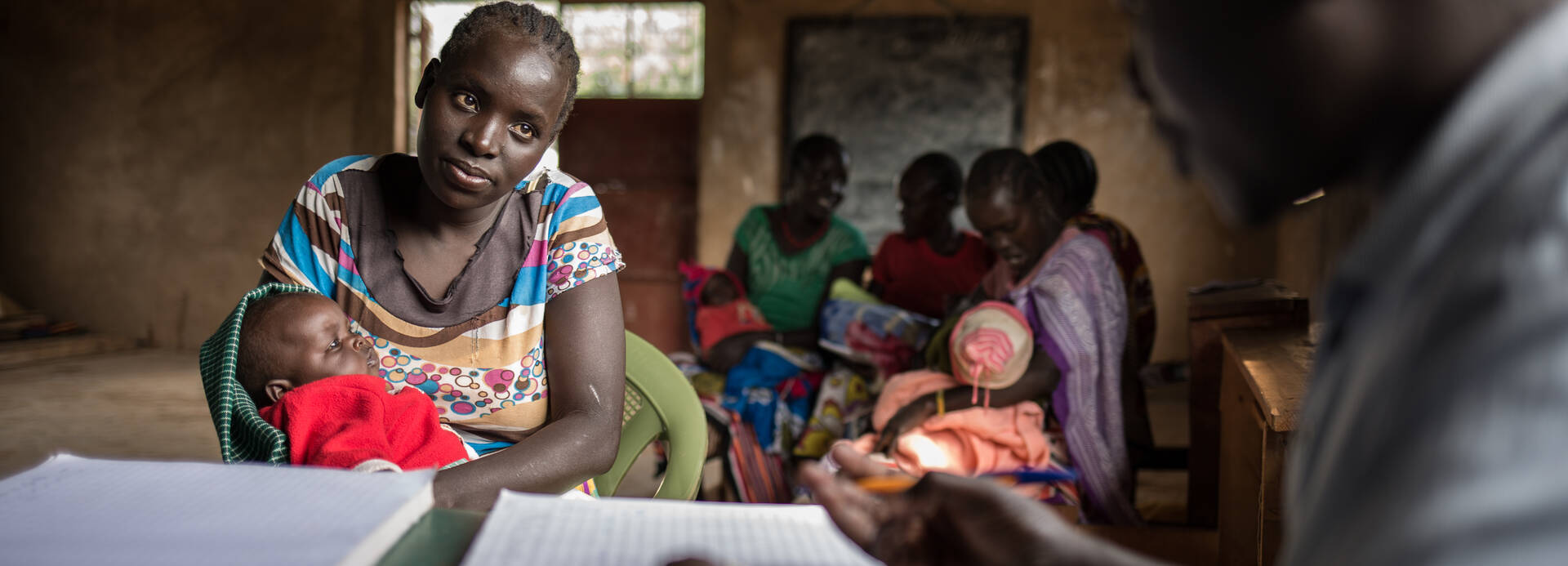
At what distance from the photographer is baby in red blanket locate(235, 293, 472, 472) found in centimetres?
136

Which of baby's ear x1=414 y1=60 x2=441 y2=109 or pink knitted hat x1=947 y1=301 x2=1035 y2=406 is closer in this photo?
baby's ear x1=414 y1=60 x2=441 y2=109

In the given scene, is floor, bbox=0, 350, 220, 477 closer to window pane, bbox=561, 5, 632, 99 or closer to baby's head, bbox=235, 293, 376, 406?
window pane, bbox=561, 5, 632, 99

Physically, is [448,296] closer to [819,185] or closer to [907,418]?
[907,418]

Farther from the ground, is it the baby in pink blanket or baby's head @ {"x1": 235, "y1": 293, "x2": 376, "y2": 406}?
baby's head @ {"x1": 235, "y1": 293, "x2": 376, "y2": 406}

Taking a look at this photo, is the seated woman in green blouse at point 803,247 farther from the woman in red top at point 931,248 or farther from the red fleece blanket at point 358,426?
the red fleece blanket at point 358,426

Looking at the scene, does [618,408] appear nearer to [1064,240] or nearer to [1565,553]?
[1565,553]

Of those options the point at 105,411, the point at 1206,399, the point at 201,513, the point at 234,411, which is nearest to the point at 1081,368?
the point at 1206,399

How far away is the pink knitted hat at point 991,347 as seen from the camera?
258 cm

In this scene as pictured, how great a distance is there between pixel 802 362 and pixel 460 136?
236cm

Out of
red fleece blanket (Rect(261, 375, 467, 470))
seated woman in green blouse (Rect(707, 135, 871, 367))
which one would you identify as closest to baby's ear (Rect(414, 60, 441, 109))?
red fleece blanket (Rect(261, 375, 467, 470))

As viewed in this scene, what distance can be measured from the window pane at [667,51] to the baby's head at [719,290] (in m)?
3.52

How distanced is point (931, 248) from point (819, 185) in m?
0.57

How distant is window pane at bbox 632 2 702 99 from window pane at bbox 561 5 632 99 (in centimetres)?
9

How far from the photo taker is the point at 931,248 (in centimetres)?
420
